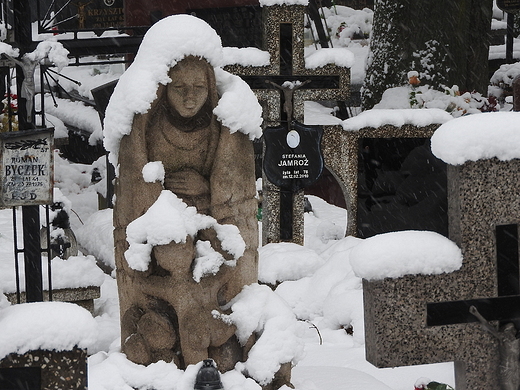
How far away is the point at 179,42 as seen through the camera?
5238 mm

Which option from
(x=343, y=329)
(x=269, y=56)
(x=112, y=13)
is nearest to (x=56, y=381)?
(x=343, y=329)

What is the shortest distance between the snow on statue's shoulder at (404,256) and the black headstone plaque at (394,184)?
5.54m

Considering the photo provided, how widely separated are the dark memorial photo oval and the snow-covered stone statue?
380 cm

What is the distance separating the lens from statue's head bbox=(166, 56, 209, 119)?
17.3 feet

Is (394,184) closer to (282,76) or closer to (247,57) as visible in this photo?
(282,76)

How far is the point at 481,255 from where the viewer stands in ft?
13.2

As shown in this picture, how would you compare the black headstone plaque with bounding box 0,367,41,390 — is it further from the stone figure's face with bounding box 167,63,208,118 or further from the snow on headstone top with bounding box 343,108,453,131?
the snow on headstone top with bounding box 343,108,453,131

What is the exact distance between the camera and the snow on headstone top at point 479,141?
150 inches

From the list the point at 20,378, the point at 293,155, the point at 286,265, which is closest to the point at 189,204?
→ the point at 20,378

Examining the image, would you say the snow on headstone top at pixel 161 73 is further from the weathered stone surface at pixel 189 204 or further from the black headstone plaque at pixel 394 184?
the black headstone plaque at pixel 394 184

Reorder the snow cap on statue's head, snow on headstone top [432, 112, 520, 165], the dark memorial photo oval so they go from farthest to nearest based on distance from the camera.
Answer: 1. the dark memorial photo oval
2. the snow cap on statue's head
3. snow on headstone top [432, 112, 520, 165]

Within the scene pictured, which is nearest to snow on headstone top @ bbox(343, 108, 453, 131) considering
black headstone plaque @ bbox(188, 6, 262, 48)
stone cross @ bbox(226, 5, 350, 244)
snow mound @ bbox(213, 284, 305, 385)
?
stone cross @ bbox(226, 5, 350, 244)

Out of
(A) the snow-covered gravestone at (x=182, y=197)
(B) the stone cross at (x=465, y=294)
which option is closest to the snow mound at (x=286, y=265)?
(A) the snow-covered gravestone at (x=182, y=197)

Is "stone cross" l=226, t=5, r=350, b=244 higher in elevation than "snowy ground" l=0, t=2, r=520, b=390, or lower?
higher
